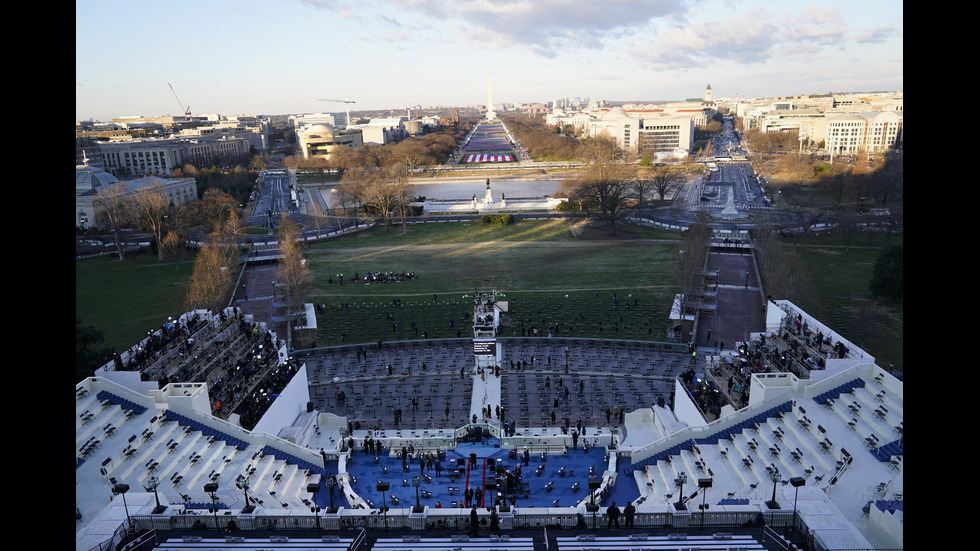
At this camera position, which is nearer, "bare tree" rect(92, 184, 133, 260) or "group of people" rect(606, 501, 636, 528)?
"group of people" rect(606, 501, 636, 528)

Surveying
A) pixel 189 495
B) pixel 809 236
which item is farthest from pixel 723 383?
pixel 809 236

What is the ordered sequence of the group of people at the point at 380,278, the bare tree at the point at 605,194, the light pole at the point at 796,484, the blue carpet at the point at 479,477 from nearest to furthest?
the light pole at the point at 796,484 → the blue carpet at the point at 479,477 → the group of people at the point at 380,278 → the bare tree at the point at 605,194

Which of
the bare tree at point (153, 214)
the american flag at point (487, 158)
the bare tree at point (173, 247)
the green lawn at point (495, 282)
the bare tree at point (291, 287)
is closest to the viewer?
the green lawn at point (495, 282)

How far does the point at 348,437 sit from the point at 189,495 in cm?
628

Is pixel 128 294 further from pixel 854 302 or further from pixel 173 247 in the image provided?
pixel 854 302

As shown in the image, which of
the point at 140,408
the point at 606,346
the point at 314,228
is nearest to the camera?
the point at 140,408

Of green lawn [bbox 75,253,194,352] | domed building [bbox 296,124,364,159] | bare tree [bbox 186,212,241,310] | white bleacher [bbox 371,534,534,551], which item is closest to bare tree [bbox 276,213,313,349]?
bare tree [bbox 186,212,241,310]

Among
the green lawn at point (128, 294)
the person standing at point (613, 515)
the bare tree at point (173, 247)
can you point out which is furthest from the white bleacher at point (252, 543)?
the bare tree at point (173, 247)

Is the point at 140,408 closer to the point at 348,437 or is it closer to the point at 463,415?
the point at 348,437

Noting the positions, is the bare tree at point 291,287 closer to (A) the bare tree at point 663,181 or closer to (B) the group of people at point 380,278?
(B) the group of people at point 380,278

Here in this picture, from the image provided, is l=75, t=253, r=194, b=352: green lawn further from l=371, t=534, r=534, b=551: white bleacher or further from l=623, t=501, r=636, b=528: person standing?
l=623, t=501, r=636, b=528: person standing

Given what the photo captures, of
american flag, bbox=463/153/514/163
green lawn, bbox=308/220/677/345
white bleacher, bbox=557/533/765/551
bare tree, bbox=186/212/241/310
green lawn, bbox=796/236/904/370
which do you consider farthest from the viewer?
american flag, bbox=463/153/514/163

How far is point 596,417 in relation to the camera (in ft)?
76.0

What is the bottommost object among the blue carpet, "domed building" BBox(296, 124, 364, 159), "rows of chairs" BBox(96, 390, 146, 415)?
the blue carpet
